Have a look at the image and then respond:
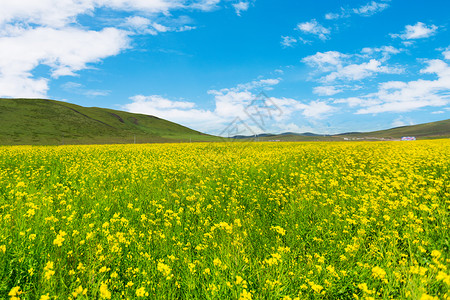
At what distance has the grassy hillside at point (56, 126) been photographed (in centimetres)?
9474

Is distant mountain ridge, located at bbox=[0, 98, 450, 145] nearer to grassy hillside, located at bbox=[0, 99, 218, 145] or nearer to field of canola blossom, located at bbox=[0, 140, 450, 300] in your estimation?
grassy hillside, located at bbox=[0, 99, 218, 145]

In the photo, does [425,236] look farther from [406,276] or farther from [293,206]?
[293,206]

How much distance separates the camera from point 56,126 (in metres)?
116

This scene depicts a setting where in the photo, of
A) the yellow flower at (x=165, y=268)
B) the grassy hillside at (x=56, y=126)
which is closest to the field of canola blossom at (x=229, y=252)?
the yellow flower at (x=165, y=268)

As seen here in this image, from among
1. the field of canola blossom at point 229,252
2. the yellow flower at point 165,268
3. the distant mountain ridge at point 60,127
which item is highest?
the distant mountain ridge at point 60,127

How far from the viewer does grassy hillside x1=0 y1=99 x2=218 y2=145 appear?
3730 inches

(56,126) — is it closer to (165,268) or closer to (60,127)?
(60,127)

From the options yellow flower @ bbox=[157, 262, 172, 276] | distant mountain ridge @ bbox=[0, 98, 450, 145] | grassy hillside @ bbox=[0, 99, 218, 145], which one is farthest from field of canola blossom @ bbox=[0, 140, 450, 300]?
grassy hillside @ bbox=[0, 99, 218, 145]

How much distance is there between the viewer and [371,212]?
4895 mm

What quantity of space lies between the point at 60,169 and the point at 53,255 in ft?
29.3

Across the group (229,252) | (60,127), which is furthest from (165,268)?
(60,127)

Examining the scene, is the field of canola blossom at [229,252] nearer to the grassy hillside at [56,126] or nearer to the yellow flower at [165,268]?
the yellow flower at [165,268]

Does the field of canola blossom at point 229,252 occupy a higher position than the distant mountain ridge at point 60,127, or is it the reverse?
the distant mountain ridge at point 60,127

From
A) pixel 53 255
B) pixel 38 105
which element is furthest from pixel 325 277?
pixel 38 105
